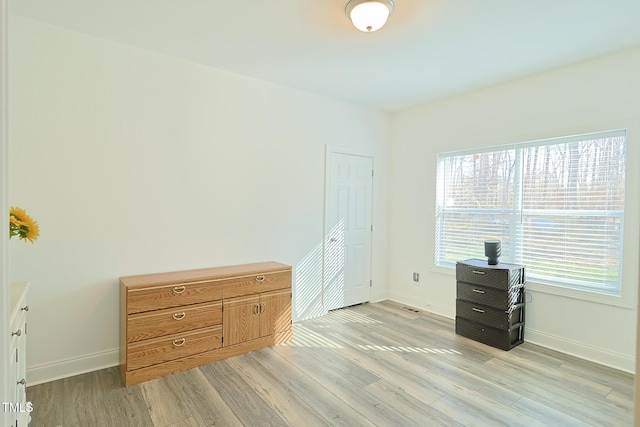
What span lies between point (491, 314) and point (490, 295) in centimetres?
18

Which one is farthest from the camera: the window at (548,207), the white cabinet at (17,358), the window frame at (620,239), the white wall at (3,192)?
the window at (548,207)

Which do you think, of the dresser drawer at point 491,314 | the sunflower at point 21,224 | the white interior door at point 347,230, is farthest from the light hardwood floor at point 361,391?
the sunflower at point 21,224

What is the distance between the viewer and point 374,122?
4582 mm

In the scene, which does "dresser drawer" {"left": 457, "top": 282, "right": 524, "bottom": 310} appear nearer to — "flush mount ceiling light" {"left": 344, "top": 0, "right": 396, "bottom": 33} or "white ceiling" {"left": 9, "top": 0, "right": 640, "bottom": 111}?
"white ceiling" {"left": 9, "top": 0, "right": 640, "bottom": 111}

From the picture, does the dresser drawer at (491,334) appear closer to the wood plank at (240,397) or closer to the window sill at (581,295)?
the window sill at (581,295)

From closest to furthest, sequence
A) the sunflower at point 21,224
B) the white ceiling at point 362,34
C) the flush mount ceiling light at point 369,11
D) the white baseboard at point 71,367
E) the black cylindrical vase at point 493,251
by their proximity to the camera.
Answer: the sunflower at point 21,224 → the flush mount ceiling light at point 369,11 → the white ceiling at point 362,34 → the white baseboard at point 71,367 → the black cylindrical vase at point 493,251

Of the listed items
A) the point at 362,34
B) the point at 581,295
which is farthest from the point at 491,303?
the point at 362,34

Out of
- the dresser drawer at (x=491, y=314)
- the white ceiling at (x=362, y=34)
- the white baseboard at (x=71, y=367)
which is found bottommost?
the white baseboard at (x=71, y=367)

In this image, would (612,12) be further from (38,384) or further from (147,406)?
(38,384)

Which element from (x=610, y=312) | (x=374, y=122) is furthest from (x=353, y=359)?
(x=374, y=122)

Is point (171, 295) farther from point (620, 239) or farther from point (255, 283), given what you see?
point (620, 239)

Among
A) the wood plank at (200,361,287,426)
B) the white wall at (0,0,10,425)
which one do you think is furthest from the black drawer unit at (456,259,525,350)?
the white wall at (0,0,10,425)

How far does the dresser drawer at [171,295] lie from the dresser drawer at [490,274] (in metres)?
2.51

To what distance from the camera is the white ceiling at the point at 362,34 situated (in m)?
2.21
